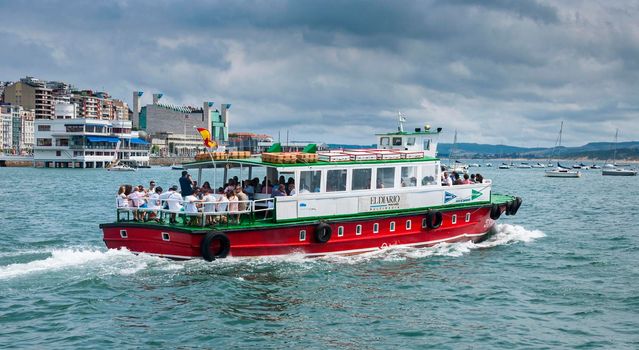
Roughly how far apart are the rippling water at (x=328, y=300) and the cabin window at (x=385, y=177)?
243 centimetres

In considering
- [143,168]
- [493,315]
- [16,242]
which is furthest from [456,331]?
[143,168]

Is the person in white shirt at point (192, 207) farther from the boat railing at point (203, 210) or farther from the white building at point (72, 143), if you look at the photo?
the white building at point (72, 143)

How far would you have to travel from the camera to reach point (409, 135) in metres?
28.4

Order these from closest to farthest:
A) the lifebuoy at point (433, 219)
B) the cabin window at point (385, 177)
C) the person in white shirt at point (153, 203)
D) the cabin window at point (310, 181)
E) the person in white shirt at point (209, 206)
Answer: the person in white shirt at point (209, 206) < the person in white shirt at point (153, 203) < the cabin window at point (310, 181) < the cabin window at point (385, 177) < the lifebuoy at point (433, 219)

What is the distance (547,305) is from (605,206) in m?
39.4

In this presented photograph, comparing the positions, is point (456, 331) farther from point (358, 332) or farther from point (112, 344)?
point (112, 344)

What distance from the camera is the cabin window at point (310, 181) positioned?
22.8 meters

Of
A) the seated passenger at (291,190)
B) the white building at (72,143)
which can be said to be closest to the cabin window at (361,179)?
the seated passenger at (291,190)

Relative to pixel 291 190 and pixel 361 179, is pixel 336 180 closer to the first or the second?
pixel 361 179

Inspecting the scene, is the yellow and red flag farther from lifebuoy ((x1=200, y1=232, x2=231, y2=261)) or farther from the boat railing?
lifebuoy ((x1=200, y1=232, x2=231, y2=261))

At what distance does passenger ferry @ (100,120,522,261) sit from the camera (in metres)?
20.9

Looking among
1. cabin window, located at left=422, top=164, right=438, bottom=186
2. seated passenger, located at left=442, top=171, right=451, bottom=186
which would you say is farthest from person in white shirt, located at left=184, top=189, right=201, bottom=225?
seated passenger, located at left=442, top=171, right=451, bottom=186

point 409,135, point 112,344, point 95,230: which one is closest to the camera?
point 112,344

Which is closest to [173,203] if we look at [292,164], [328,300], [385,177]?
[292,164]
